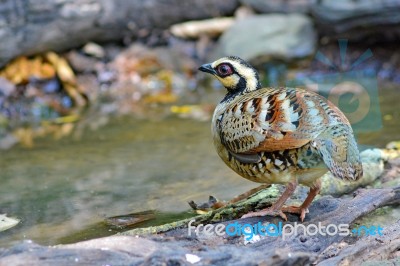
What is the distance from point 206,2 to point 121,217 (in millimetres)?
6848

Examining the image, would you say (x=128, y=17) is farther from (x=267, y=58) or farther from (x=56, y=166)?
(x=56, y=166)

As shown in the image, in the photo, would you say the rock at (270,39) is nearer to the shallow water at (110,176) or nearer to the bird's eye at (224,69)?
the shallow water at (110,176)

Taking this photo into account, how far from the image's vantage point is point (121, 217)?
4.88 metres

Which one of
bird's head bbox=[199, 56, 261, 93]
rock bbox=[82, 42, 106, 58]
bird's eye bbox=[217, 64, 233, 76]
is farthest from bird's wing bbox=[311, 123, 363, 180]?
rock bbox=[82, 42, 106, 58]

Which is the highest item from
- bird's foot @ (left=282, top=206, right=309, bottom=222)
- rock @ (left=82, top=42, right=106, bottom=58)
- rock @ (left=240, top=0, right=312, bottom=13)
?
rock @ (left=240, top=0, right=312, bottom=13)

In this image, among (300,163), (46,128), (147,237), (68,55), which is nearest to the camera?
(147,237)

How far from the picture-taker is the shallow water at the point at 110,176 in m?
4.92

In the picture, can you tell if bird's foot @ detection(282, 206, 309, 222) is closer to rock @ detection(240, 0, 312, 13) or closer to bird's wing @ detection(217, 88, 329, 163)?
bird's wing @ detection(217, 88, 329, 163)

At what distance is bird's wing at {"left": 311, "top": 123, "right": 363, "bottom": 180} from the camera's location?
3818 millimetres

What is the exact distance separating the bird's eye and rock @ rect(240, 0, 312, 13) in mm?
6736

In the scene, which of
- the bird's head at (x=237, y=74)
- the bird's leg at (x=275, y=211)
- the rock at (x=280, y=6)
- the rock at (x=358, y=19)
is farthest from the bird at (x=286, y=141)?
the rock at (x=280, y=6)

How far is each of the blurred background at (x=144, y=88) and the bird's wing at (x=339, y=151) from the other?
1.42 m

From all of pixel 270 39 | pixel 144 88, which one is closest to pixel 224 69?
pixel 144 88

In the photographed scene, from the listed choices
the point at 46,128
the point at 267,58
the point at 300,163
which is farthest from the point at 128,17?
the point at 300,163
